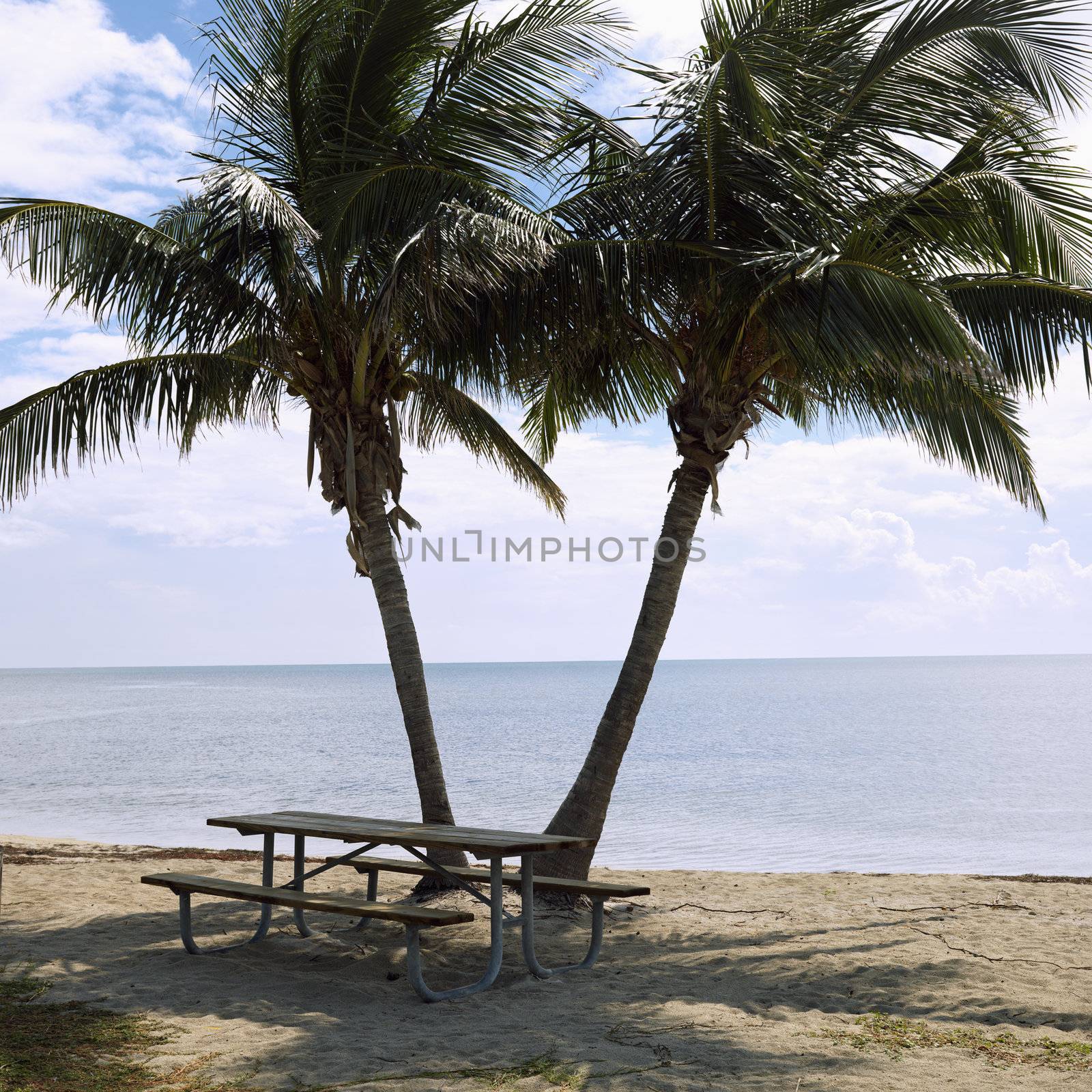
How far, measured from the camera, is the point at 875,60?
6242mm

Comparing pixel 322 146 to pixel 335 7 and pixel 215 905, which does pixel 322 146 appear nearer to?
pixel 335 7

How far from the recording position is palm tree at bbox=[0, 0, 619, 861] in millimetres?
6559

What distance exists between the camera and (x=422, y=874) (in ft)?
19.5

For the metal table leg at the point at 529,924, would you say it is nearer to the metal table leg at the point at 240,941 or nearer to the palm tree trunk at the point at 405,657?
the metal table leg at the point at 240,941

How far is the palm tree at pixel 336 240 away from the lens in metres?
6.56

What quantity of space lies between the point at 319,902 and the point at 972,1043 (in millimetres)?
3030

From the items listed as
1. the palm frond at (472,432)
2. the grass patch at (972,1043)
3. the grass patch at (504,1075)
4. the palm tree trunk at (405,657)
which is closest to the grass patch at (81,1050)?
the grass patch at (504,1075)

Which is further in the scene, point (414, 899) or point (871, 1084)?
point (414, 899)

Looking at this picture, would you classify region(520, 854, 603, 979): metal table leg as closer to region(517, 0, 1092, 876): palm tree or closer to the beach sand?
the beach sand

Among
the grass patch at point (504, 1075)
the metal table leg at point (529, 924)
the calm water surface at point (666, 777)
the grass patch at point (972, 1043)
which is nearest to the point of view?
the grass patch at point (504, 1075)

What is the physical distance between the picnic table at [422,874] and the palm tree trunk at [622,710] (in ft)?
3.26

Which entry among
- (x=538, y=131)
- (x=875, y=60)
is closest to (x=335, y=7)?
(x=538, y=131)

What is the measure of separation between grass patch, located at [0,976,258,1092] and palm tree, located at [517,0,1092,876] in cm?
334

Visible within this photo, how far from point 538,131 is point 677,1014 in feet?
18.8
